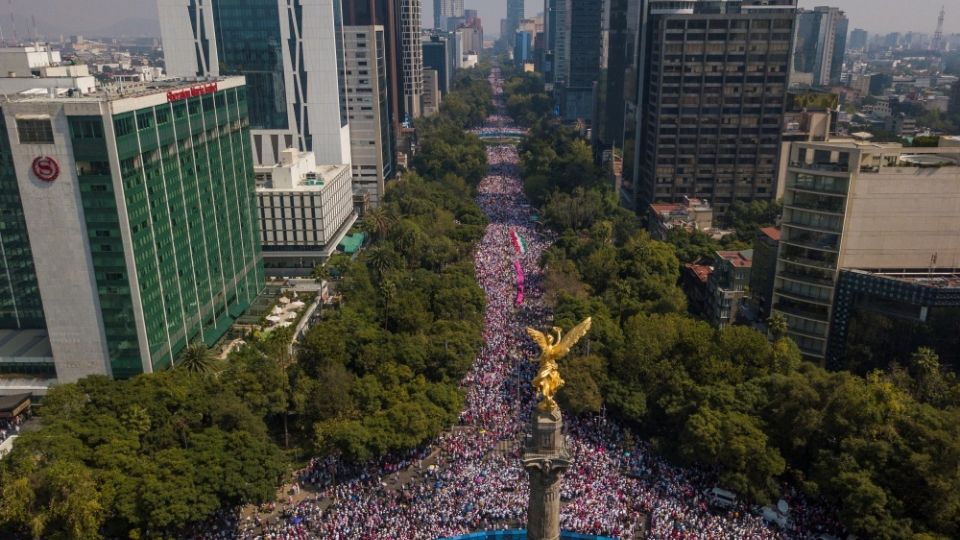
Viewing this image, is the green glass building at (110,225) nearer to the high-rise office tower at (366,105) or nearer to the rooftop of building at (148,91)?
the rooftop of building at (148,91)

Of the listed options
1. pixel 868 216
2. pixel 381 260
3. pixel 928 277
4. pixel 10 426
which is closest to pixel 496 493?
pixel 868 216

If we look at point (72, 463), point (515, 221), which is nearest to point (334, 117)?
point (515, 221)

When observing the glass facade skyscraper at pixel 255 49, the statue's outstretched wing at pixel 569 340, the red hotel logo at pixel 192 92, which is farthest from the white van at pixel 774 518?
the glass facade skyscraper at pixel 255 49

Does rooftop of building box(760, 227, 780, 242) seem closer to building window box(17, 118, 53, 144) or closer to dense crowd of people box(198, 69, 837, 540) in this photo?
dense crowd of people box(198, 69, 837, 540)

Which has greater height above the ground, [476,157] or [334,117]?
[334,117]

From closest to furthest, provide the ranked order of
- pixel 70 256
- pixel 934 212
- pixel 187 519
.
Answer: pixel 187 519, pixel 70 256, pixel 934 212

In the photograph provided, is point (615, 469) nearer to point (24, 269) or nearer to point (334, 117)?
point (24, 269)

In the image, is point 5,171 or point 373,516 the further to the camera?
point 5,171
